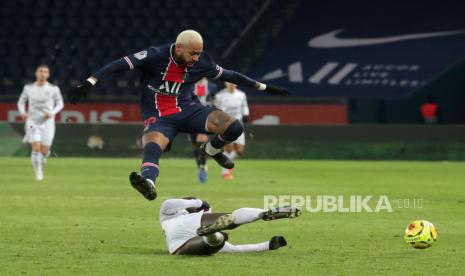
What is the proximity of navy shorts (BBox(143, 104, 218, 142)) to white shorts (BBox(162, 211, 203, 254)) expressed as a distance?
1665 millimetres

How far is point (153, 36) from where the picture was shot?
107 ft

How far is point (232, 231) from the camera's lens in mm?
11086

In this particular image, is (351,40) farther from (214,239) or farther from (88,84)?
(214,239)

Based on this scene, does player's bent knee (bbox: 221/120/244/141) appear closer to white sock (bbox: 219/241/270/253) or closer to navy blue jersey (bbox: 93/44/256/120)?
navy blue jersey (bbox: 93/44/256/120)

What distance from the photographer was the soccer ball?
9.30 metres

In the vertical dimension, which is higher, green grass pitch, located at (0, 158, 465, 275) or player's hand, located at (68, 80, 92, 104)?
player's hand, located at (68, 80, 92, 104)

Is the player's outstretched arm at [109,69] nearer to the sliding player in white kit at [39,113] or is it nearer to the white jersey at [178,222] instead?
the white jersey at [178,222]

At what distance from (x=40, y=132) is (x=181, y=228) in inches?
451

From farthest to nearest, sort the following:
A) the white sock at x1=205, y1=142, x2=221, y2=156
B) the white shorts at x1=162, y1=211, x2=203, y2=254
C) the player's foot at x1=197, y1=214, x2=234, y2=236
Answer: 1. the white sock at x1=205, y1=142, x2=221, y2=156
2. the white shorts at x1=162, y1=211, x2=203, y2=254
3. the player's foot at x1=197, y1=214, x2=234, y2=236

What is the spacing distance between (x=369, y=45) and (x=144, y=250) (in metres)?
24.1

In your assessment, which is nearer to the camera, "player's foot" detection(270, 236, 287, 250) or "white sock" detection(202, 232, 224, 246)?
"white sock" detection(202, 232, 224, 246)

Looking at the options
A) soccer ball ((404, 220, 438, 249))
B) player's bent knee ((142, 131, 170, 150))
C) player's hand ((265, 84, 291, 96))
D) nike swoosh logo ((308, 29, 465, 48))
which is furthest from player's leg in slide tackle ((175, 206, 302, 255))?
nike swoosh logo ((308, 29, 465, 48))

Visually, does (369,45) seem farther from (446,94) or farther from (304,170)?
(304,170)

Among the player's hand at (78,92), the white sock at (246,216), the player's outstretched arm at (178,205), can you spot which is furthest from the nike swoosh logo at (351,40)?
the white sock at (246,216)
